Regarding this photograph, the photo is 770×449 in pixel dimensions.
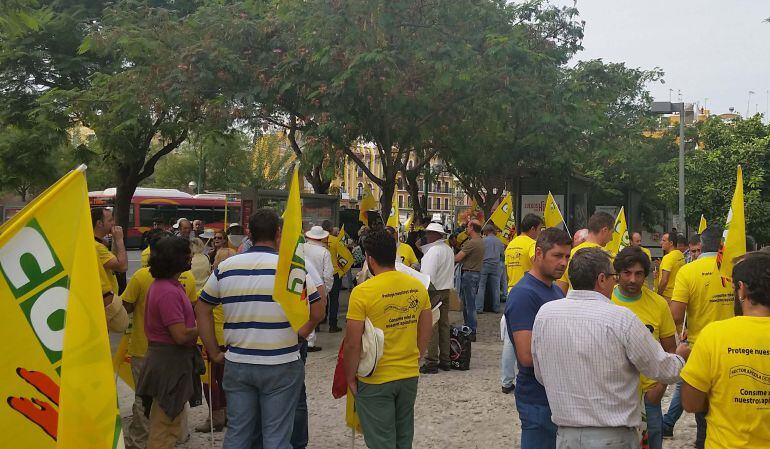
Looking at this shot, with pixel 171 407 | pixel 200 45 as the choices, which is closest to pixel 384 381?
pixel 171 407

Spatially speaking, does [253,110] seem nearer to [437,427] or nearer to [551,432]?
[437,427]

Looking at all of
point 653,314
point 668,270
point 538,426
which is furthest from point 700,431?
point 668,270

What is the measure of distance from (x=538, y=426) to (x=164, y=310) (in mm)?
2422

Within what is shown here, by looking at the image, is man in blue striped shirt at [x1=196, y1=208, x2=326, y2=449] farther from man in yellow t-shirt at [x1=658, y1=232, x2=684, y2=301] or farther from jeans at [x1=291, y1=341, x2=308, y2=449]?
man in yellow t-shirt at [x1=658, y1=232, x2=684, y2=301]

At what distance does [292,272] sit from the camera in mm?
4336

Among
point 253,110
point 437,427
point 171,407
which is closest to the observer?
point 171,407

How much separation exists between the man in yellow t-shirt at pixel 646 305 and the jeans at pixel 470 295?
6.67m

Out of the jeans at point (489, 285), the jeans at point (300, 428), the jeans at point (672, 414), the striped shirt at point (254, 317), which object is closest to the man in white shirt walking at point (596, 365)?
the striped shirt at point (254, 317)

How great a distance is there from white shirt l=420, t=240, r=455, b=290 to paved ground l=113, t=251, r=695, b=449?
1.11 m

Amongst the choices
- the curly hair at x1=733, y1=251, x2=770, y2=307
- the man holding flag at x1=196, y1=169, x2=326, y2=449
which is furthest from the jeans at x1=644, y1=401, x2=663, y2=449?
the man holding flag at x1=196, y1=169, x2=326, y2=449

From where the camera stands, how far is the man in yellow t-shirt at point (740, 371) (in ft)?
9.37

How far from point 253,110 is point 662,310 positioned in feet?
33.4

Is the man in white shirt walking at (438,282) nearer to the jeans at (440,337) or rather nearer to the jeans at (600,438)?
the jeans at (440,337)

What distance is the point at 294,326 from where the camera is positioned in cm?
436
